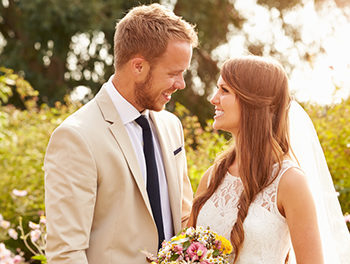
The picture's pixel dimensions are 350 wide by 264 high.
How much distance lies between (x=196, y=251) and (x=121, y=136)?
884 mm

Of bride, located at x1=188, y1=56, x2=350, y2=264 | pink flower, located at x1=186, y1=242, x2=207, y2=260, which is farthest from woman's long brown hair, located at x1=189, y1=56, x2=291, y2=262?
pink flower, located at x1=186, y1=242, x2=207, y2=260

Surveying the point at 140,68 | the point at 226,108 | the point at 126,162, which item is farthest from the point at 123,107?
the point at 226,108

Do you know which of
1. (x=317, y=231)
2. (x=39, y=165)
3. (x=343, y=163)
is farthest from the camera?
(x=39, y=165)

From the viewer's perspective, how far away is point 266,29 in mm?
14617

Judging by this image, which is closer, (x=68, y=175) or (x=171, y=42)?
(x=68, y=175)

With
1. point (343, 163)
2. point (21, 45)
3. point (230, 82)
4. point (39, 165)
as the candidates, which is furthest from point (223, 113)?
point (21, 45)

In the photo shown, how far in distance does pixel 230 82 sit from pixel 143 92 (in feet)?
1.79

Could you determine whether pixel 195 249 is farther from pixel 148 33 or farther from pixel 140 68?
pixel 148 33

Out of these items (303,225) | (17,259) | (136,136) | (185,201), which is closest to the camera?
(303,225)

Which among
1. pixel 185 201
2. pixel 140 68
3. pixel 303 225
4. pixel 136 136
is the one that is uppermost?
pixel 140 68

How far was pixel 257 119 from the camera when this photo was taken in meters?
3.02

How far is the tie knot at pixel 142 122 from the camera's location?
319 cm

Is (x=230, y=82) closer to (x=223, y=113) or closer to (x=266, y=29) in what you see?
(x=223, y=113)

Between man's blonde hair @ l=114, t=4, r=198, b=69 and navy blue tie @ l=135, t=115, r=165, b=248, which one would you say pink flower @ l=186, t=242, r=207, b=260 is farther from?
man's blonde hair @ l=114, t=4, r=198, b=69
